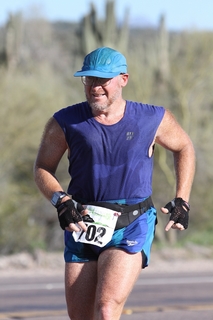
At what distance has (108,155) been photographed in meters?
5.27

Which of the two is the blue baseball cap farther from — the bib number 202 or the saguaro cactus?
the saguaro cactus

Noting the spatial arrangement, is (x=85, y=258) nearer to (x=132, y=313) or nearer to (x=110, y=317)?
(x=110, y=317)

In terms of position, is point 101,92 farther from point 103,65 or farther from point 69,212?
point 69,212

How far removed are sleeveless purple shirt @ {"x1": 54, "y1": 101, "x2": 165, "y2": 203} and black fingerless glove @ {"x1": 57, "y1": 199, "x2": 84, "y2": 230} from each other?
22 cm

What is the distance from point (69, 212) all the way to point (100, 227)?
0.26 m

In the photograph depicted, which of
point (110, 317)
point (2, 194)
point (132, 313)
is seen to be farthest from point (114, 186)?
point (2, 194)

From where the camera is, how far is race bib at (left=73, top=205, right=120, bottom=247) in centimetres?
522

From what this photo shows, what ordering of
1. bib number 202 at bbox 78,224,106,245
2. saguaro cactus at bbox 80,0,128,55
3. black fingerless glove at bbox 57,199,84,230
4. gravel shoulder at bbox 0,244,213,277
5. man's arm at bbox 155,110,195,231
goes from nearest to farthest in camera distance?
black fingerless glove at bbox 57,199,84,230, bib number 202 at bbox 78,224,106,245, man's arm at bbox 155,110,195,231, gravel shoulder at bbox 0,244,213,277, saguaro cactus at bbox 80,0,128,55

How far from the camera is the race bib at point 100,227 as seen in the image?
5.22 m

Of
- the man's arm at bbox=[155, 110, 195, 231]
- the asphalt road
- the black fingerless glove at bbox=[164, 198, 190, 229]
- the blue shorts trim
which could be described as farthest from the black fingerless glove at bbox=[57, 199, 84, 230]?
the asphalt road

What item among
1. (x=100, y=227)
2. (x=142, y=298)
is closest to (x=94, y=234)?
(x=100, y=227)

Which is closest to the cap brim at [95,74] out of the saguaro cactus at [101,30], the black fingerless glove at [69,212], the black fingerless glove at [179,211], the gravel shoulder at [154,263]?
the black fingerless glove at [69,212]

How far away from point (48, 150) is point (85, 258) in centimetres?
78

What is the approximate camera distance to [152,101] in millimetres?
27797
